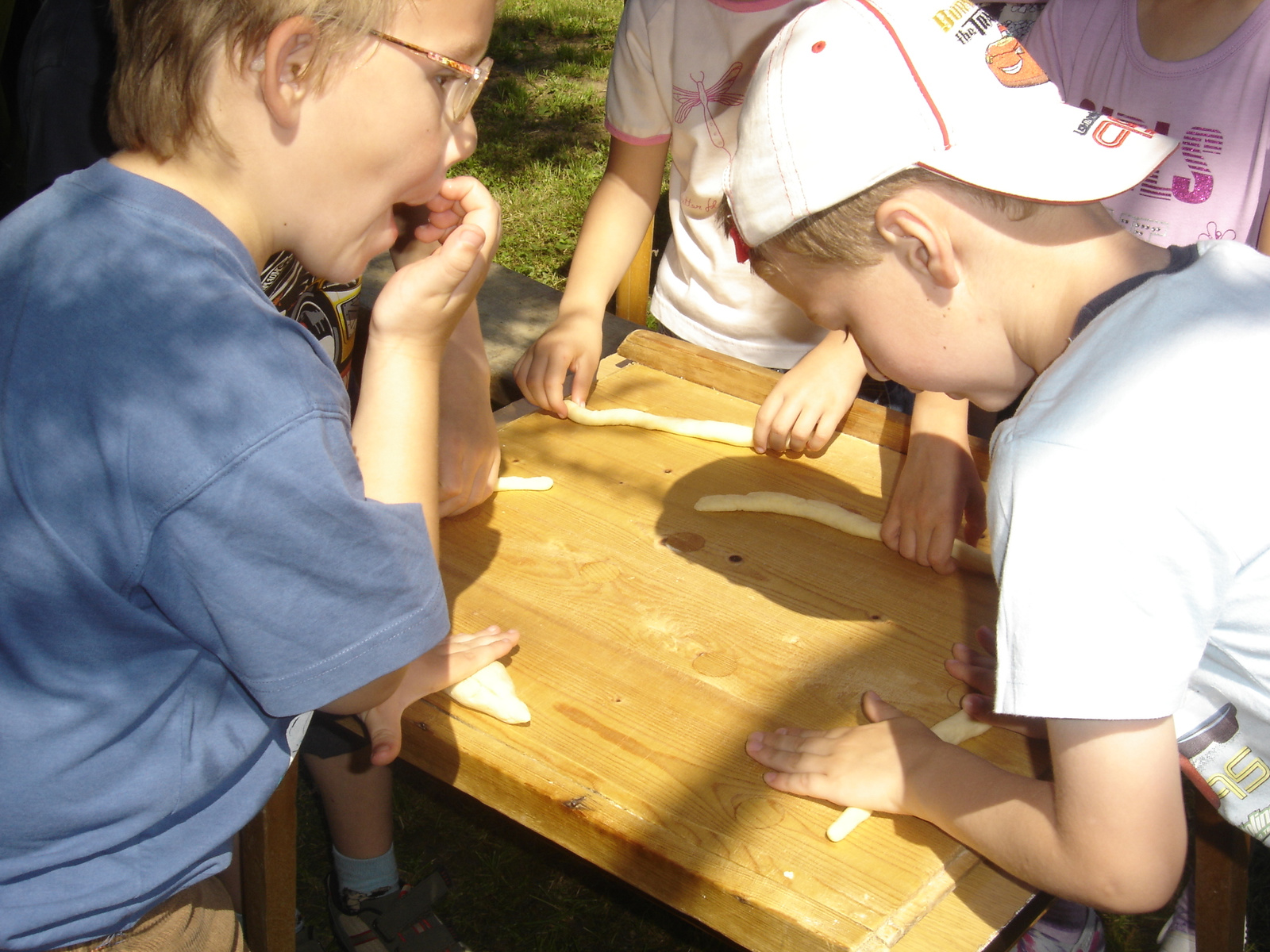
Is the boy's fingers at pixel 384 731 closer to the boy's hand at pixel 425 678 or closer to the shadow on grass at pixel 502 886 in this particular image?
the boy's hand at pixel 425 678

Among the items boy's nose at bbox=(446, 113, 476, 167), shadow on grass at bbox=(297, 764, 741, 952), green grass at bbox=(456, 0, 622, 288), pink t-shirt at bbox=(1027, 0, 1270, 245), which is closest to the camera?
boy's nose at bbox=(446, 113, 476, 167)

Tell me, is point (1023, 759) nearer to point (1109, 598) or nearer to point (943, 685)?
point (943, 685)

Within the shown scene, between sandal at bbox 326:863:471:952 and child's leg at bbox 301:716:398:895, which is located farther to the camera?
sandal at bbox 326:863:471:952

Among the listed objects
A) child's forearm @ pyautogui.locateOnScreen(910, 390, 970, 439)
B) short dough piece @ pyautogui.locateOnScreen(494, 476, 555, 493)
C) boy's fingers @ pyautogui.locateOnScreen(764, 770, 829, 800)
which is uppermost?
child's forearm @ pyautogui.locateOnScreen(910, 390, 970, 439)

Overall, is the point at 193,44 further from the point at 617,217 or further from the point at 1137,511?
the point at 617,217

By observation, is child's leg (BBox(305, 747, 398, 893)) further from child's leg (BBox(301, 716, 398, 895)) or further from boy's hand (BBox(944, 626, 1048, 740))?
boy's hand (BBox(944, 626, 1048, 740))

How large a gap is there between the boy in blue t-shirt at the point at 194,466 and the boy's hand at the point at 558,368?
78 cm

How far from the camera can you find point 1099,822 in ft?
3.19

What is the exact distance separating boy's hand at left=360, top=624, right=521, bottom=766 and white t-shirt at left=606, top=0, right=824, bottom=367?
132 centimetres

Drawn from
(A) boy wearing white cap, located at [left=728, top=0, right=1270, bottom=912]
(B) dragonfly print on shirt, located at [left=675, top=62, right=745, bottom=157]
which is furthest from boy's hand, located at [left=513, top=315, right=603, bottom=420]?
(A) boy wearing white cap, located at [left=728, top=0, right=1270, bottom=912]

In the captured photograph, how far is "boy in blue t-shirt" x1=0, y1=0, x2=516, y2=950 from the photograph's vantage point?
0.87 m

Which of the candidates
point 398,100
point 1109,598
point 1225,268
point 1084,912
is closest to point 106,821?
point 398,100

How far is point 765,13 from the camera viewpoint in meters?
2.20

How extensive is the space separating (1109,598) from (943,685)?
0.42 meters
